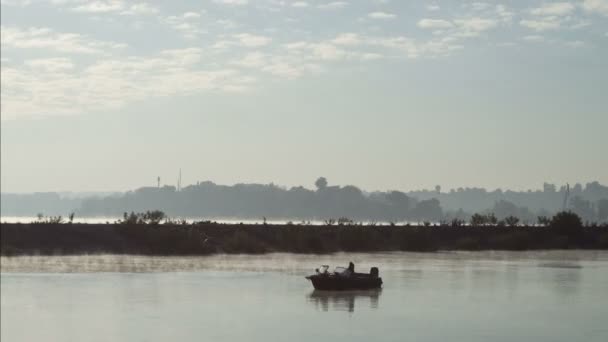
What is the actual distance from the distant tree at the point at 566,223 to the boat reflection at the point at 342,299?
55.6 m

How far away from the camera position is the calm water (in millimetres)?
33562

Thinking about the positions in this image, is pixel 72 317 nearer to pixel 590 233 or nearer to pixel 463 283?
pixel 463 283

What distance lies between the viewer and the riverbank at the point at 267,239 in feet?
239

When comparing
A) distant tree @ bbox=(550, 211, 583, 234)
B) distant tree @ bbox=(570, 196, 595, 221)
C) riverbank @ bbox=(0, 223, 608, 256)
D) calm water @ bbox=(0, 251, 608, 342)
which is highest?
distant tree @ bbox=(570, 196, 595, 221)

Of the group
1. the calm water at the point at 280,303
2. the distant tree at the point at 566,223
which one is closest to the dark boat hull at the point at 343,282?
the calm water at the point at 280,303

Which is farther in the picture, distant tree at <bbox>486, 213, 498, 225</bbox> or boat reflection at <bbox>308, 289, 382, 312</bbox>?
distant tree at <bbox>486, 213, 498, 225</bbox>

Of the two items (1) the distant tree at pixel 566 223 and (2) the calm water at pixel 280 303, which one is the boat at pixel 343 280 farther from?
(1) the distant tree at pixel 566 223

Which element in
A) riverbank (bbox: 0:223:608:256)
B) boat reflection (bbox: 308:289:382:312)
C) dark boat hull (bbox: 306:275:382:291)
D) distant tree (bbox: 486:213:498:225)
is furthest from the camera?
distant tree (bbox: 486:213:498:225)

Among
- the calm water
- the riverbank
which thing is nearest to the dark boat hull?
the calm water

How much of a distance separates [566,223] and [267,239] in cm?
3396

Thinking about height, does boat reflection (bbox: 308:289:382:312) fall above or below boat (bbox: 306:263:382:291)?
below

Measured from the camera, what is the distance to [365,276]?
2005 inches

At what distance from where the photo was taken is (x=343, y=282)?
5097 centimetres

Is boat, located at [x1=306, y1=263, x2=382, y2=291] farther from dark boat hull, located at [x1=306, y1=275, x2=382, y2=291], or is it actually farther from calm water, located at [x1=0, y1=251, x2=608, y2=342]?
calm water, located at [x1=0, y1=251, x2=608, y2=342]
